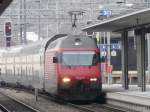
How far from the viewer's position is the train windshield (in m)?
25.0

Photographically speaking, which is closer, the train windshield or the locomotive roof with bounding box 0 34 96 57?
the train windshield

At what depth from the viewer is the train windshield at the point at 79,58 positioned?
24984 millimetres

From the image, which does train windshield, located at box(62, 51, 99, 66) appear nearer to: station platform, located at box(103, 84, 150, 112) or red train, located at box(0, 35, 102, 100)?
red train, located at box(0, 35, 102, 100)

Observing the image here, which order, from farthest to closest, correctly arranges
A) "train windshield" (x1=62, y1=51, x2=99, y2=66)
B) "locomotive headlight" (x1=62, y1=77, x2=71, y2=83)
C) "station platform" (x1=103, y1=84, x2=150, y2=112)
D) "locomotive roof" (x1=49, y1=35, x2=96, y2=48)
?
1. "locomotive roof" (x1=49, y1=35, x2=96, y2=48)
2. "train windshield" (x1=62, y1=51, x2=99, y2=66)
3. "locomotive headlight" (x1=62, y1=77, x2=71, y2=83)
4. "station platform" (x1=103, y1=84, x2=150, y2=112)

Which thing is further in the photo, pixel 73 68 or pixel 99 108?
pixel 73 68

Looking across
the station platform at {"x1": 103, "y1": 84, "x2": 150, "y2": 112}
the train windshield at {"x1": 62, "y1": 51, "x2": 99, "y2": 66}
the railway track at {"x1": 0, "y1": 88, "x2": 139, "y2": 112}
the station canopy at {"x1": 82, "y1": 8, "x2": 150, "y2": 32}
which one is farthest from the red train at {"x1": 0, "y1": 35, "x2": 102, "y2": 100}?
the station canopy at {"x1": 82, "y1": 8, "x2": 150, "y2": 32}

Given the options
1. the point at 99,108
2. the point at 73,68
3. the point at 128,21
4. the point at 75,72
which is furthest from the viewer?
the point at 128,21

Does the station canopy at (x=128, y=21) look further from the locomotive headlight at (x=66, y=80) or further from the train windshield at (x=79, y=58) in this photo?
the locomotive headlight at (x=66, y=80)

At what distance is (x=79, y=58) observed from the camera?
82.7ft

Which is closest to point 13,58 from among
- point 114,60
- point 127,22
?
point 127,22

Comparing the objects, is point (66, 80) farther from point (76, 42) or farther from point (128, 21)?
point (128, 21)

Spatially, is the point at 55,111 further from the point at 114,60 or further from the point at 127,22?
the point at 114,60

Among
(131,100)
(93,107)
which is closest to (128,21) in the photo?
(93,107)

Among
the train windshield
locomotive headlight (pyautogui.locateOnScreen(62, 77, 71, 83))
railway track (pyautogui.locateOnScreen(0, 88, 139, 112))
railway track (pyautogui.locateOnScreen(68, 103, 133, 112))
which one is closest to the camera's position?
railway track (pyautogui.locateOnScreen(68, 103, 133, 112))
